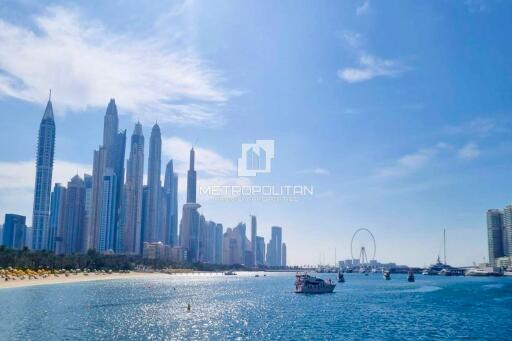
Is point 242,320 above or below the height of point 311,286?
below

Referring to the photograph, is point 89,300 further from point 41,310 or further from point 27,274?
point 27,274

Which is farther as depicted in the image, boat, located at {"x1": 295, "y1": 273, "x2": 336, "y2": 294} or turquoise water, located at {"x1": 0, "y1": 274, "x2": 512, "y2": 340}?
boat, located at {"x1": 295, "y1": 273, "x2": 336, "y2": 294}

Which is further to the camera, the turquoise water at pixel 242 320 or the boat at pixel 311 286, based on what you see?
the boat at pixel 311 286

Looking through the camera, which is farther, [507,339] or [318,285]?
[318,285]

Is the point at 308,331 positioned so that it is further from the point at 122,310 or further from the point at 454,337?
the point at 122,310

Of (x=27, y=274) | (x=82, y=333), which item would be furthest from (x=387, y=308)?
(x=27, y=274)

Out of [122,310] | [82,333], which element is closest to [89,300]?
[122,310]

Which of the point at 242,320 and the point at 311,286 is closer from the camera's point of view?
the point at 242,320

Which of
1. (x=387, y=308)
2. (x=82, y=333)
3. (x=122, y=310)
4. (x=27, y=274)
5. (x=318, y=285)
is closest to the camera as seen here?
(x=82, y=333)

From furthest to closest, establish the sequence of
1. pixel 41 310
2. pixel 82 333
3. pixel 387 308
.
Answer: pixel 387 308 → pixel 41 310 → pixel 82 333
